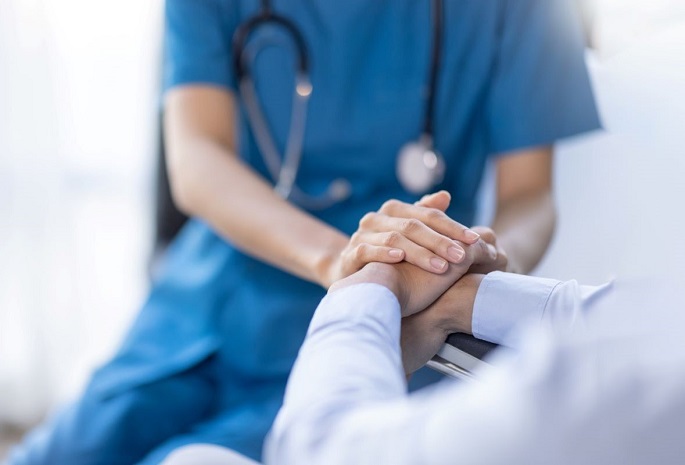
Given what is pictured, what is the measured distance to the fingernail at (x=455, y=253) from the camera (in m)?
0.57

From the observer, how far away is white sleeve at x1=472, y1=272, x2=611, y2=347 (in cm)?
49

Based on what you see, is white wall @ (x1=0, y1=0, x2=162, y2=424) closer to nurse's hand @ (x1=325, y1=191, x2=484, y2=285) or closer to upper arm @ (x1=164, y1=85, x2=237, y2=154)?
upper arm @ (x1=164, y1=85, x2=237, y2=154)

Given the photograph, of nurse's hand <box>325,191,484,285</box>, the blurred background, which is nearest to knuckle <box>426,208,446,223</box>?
nurse's hand <box>325,191,484,285</box>

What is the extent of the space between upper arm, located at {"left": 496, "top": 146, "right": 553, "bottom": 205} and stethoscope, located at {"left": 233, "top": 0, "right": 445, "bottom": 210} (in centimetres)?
7

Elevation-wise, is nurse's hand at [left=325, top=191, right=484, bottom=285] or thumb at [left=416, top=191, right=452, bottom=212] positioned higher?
thumb at [left=416, top=191, right=452, bottom=212]

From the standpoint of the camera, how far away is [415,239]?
0.59 m

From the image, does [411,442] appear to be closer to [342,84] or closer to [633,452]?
[633,452]

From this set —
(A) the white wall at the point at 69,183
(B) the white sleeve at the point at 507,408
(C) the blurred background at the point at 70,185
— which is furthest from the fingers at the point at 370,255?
(A) the white wall at the point at 69,183

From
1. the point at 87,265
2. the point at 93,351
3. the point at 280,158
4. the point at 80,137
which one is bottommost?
the point at 93,351

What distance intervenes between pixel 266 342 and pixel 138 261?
3.19 ft

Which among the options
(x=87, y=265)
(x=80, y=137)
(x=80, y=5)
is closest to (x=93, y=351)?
(x=87, y=265)

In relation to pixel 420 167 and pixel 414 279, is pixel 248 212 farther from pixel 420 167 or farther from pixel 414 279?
pixel 414 279

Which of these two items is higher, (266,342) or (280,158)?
(280,158)

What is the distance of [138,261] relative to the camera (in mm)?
1741
